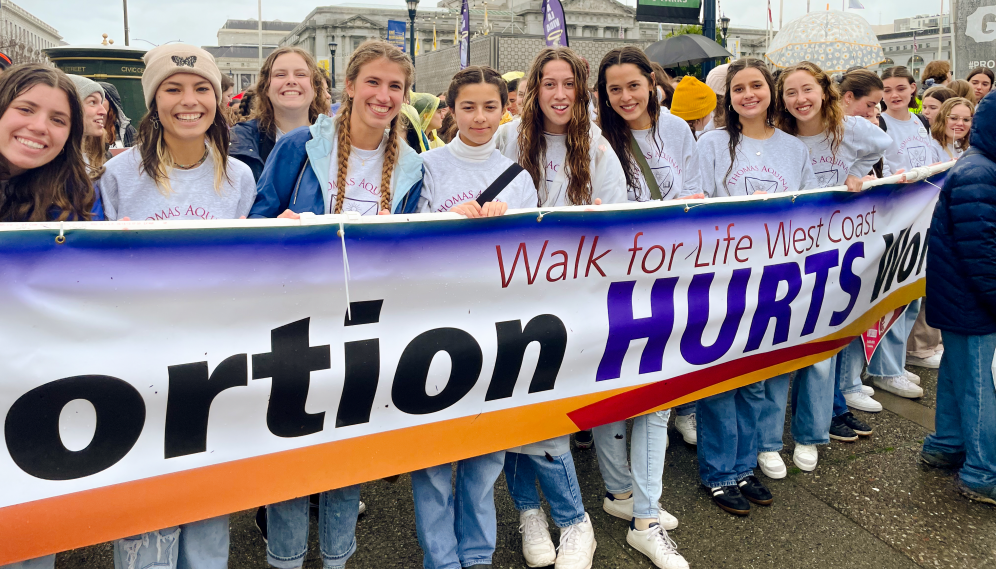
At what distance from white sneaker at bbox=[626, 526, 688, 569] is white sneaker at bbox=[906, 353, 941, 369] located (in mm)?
3622

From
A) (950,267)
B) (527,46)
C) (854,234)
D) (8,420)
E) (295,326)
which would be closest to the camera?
(8,420)

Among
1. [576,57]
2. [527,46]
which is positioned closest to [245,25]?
[527,46]

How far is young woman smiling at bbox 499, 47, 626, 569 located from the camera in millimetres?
2822

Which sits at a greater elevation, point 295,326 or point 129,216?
point 129,216

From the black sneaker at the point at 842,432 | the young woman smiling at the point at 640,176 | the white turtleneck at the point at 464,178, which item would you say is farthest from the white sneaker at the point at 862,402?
the white turtleneck at the point at 464,178

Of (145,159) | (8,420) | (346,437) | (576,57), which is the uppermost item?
→ (576,57)

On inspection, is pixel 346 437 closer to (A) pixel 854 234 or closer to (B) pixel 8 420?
(B) pixel 8 420

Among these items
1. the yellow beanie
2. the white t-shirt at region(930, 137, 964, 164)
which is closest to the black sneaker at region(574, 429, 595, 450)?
the yellow beanie

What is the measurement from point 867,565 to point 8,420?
10.3 ft

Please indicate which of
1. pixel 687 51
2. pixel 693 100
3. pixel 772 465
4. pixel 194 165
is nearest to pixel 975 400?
pixel 772 465

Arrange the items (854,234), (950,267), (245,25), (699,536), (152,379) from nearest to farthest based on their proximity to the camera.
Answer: (152,379), (699,536), (950,267), (854,234), (245,25)

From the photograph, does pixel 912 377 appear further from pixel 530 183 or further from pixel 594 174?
pixel 530 183

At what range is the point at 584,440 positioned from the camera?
161 inches

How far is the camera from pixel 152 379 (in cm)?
202
